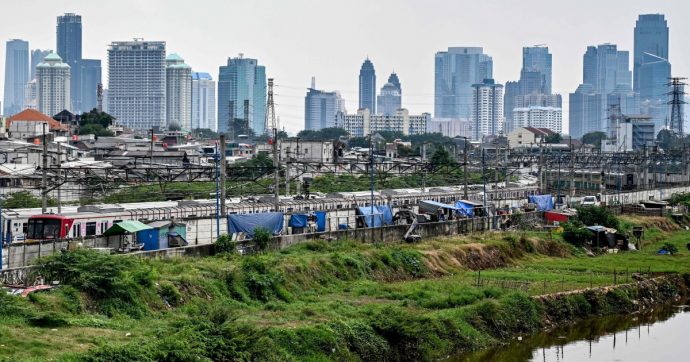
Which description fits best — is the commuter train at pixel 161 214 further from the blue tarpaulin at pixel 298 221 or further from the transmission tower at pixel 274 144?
the transmission tower at pixel 274 144

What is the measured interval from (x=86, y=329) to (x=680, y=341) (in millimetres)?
17803

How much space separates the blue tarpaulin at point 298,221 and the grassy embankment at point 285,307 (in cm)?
614

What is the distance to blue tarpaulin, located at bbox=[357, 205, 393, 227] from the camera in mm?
46344

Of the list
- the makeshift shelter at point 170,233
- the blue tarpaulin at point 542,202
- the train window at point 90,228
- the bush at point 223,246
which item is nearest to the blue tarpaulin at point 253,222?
the makeshift shelter at point 170,233

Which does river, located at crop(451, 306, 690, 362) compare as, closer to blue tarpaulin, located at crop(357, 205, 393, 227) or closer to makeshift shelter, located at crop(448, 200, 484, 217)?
blue tarpaulin, located at crop(357, 205, 393, 227)

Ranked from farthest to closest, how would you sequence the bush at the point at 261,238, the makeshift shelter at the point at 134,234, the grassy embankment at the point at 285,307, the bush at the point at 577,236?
the bush at the point at 577,236 → the bush at the point at 261,238 → the makeshift shelter at the point at 134,234 → the grassy embankment at the point at 285,307

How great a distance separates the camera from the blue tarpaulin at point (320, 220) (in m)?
44.0

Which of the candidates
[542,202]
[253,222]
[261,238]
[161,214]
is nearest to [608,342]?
[261,238]

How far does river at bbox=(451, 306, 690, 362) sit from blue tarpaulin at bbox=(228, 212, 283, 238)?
1177cm

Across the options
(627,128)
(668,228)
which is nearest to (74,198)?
(668,228)

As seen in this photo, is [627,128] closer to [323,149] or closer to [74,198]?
[323,149]

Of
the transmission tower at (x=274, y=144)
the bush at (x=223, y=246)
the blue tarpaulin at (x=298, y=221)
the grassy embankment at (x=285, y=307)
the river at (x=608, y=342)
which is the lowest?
the river at (x=608, y=342)

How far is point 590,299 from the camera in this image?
33.2 meters

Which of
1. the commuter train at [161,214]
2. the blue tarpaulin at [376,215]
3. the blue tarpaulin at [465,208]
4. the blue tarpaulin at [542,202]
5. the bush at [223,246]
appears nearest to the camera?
the bush at [223,246]
